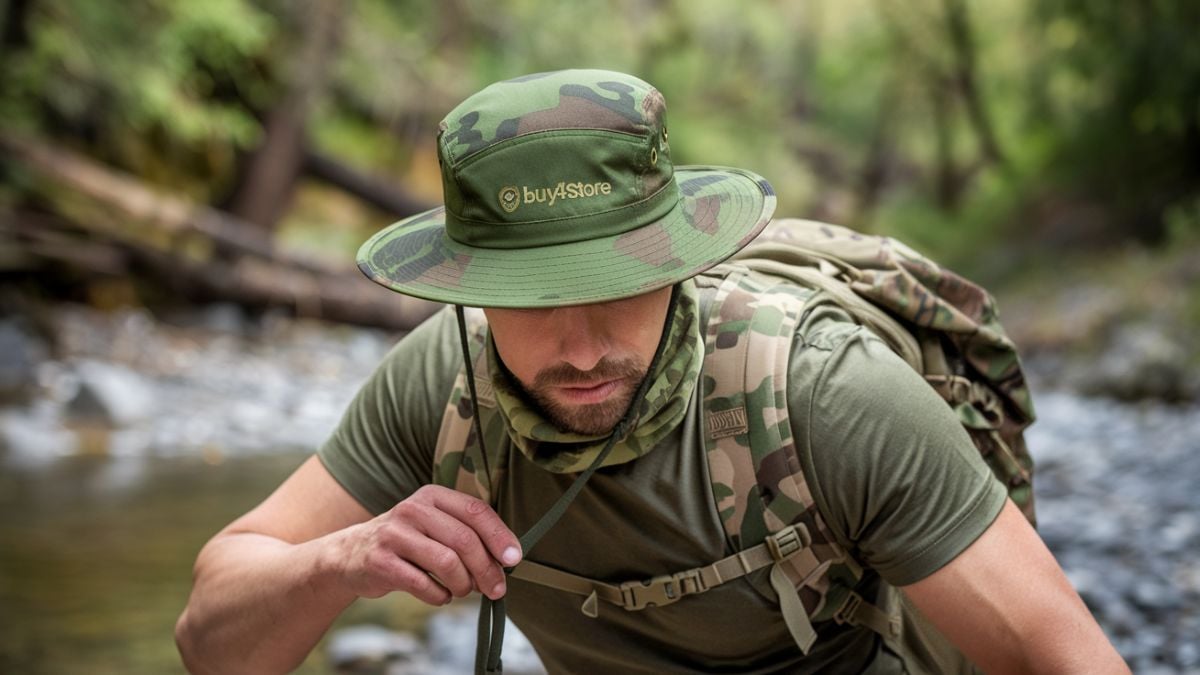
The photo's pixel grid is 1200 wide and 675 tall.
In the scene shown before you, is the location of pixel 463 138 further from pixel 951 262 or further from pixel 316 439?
pixel 951 262

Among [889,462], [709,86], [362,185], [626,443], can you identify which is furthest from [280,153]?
[709,86]

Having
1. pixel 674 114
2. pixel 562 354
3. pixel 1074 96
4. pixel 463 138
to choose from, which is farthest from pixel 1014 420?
A: pixel 674 114

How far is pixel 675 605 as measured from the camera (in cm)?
214

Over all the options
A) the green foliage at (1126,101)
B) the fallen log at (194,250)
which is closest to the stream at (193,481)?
the fallen log at (194,250)

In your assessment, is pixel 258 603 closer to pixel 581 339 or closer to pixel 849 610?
pixel 581 339

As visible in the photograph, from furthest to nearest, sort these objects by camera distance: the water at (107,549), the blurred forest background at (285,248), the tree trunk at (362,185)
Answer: the tree trunk at (362,185), the blurred forest background at (285,248), the water at (107,549)

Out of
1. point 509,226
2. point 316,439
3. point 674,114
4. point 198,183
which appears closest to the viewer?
point 509,226

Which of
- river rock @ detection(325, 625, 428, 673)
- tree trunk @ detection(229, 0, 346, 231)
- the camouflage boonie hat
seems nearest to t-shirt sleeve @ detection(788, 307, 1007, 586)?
the camouflage boonie hat

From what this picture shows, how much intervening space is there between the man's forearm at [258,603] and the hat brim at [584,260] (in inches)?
18.5

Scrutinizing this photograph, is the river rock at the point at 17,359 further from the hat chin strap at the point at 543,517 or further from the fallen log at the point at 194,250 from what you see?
the hat chin strap at the point at 543,517

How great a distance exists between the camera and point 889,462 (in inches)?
76.3

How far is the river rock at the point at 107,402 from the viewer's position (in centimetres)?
814

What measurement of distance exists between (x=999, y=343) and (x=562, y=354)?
2.93 feet

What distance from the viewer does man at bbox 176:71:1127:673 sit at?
6.15ft
